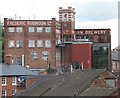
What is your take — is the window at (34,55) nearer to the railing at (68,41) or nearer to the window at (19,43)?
the window at (19,43)

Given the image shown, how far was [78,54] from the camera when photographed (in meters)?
102

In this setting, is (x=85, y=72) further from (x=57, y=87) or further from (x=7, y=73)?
(x=7, y=73)

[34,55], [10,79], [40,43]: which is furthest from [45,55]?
[10,79]

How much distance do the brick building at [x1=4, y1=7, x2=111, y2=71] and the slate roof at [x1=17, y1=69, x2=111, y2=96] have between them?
51.1m

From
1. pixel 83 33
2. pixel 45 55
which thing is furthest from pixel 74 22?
pixel 45 55

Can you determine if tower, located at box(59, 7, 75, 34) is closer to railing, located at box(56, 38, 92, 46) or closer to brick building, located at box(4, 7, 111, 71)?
brick building, located at box(4, 7, 111, 71)

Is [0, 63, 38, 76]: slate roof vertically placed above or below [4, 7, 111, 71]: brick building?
below

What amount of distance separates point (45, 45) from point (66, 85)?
193 ft

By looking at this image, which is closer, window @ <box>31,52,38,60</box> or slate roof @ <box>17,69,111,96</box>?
slate roof @ <box>17,69,111,96</box>

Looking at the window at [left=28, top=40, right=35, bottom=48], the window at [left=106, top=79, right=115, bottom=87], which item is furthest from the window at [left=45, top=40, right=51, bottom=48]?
the window at [left=106, top=79, right=115, bottom=87]

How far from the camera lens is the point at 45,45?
102 m

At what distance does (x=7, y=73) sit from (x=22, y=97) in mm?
19341

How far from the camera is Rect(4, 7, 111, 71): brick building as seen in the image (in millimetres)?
101062

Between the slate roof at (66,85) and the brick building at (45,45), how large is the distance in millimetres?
51108
